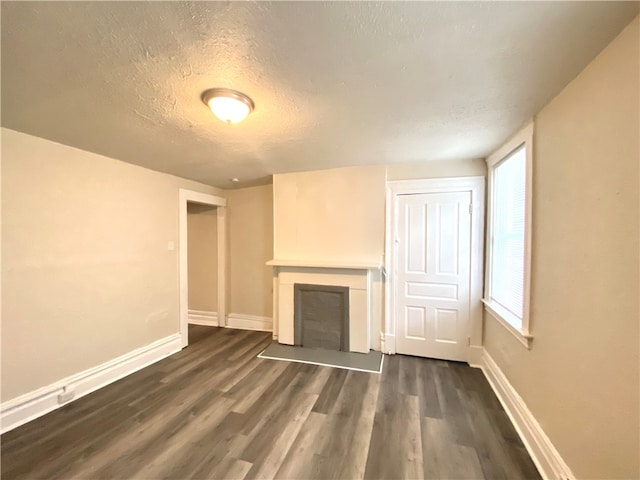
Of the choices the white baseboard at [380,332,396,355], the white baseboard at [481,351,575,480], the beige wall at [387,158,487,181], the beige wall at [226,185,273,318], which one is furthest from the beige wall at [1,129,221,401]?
the white baseboard at [481,351,575,480]

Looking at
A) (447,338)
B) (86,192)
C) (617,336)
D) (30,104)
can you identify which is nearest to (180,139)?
(30,104)

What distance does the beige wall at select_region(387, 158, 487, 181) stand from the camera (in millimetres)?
2857

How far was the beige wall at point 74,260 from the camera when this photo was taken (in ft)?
6.42

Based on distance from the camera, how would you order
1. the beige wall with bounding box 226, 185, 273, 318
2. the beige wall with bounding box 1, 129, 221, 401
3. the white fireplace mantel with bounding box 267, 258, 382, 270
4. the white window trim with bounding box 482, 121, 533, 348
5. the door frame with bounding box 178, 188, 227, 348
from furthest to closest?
the beige wall with bounding box 226, 185, 273, 318 → the door frame with bounding box 178, 188, 227, 348 → the white fireplace mantel with bounding box 267, 258, 382, 270 → the beige wall with bounding box 1, 129, 221, 401 → the white window trim with bounding box 482, 121, 533, 348

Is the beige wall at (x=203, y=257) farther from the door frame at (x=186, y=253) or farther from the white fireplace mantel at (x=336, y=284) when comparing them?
the white fireplace mantel at (x=336, y=284)

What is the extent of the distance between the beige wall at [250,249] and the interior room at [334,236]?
414mm

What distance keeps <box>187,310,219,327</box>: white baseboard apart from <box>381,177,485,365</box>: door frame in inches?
114

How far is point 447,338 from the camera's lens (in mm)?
2990

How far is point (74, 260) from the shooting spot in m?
2.32

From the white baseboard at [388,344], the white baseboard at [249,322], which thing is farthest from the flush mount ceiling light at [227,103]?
the white baseboard at [249,322]

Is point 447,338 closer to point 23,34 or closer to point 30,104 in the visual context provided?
point 23,34

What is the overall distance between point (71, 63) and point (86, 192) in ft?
5.20

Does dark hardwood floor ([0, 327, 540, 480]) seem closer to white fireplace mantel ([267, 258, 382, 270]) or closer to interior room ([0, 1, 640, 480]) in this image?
interior room ([0, 1, 640, 480])

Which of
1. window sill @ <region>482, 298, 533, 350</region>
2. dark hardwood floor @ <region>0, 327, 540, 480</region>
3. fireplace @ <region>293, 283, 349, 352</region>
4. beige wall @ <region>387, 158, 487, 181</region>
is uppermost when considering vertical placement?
beige wall @ <region>387, 158, 487, 181</region>
